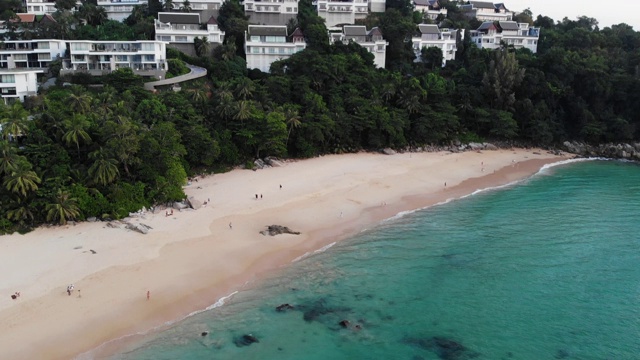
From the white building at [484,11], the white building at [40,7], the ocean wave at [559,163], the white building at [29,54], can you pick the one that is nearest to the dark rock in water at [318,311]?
the ocean wave at [559,163]

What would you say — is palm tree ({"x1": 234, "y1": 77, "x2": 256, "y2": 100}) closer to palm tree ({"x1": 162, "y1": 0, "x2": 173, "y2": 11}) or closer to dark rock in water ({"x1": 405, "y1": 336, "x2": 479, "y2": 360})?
palm tree ({"x1": 162, "y1": 0, "x2": 173, "y2": 11})

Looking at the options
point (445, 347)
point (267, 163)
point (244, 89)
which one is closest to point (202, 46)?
point (244, 89)

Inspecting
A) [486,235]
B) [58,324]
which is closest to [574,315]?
[486,235]

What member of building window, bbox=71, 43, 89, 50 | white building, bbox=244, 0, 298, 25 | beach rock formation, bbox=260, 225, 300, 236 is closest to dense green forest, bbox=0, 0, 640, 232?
white building, bbox=244, 0, 298, 25

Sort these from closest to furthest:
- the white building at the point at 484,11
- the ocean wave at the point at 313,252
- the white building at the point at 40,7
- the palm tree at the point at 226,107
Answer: the ocean wave at the point at 313,252
the palm tree at the point at 226,107
the white building at the point at 40,7
the white building at the point at 484,11

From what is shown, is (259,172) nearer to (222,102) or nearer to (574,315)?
Answer: (222,102)

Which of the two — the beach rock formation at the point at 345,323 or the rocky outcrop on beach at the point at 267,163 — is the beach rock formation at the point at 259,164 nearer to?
the rocky outcrop on beach at the point at 267,163
